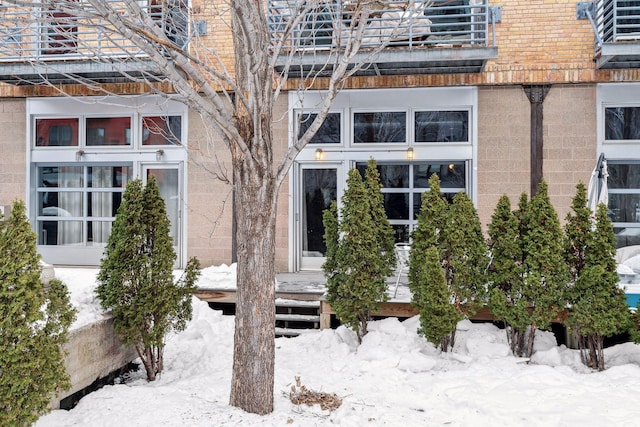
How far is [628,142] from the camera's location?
9.07 meters

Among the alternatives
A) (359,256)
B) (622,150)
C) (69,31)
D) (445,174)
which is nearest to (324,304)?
(359,256)

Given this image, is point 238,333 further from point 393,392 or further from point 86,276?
point 86,276

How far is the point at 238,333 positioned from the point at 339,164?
5674 mm

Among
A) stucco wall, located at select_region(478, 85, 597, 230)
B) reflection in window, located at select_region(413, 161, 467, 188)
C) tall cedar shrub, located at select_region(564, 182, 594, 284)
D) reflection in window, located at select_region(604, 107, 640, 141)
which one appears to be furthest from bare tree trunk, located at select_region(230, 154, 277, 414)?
reflection in window, located at select_region(604, 107, 640, 141)

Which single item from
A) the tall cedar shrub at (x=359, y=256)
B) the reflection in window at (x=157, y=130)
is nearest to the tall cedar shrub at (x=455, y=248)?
the tall cedar shrub at (x=359, y=256)

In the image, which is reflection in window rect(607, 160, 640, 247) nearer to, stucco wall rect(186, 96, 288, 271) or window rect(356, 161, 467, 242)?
window rect(356, 161, 467, 242)

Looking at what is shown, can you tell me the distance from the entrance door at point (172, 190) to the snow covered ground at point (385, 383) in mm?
3245

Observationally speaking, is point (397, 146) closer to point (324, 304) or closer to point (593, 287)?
point (324, 304)

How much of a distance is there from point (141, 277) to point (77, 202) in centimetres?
585

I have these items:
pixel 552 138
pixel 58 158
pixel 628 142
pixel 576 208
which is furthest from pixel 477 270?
pixel 58 158

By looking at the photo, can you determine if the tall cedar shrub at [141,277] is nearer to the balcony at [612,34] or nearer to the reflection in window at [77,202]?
the reflection in window at [77,202]

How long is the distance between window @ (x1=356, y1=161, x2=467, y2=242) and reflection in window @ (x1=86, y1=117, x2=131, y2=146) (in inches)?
197

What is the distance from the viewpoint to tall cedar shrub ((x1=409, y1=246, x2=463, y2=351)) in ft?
20.1

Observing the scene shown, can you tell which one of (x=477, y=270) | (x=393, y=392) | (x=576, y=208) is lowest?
(x=393, y=392)
